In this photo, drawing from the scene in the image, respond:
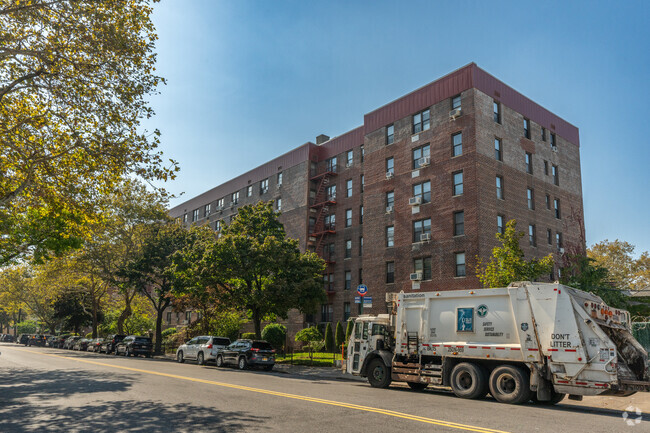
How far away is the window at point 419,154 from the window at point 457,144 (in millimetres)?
1904

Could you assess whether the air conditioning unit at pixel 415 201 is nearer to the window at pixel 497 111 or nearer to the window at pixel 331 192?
the window at pixel 497 111

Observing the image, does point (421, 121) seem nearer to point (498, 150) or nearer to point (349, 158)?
point (498, 150)

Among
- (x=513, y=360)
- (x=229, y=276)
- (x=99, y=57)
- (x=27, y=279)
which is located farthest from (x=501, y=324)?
(x=27, y=279)

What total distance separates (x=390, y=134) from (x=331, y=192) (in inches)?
363

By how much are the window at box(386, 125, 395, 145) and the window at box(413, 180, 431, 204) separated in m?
4.66

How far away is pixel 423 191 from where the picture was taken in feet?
112

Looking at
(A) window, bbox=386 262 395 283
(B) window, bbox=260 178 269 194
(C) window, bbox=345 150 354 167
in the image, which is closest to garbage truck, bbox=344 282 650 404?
(A) window, bbox=386 262 395 283

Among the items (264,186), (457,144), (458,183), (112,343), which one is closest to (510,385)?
(458,183)

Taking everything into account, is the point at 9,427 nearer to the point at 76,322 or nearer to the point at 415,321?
the point at 415,321

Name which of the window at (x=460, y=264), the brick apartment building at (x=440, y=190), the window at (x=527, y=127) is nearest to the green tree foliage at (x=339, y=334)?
the brick apartment building at (x=440, y=190)

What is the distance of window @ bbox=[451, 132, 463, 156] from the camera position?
106ft

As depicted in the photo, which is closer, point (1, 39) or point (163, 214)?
point (1, 39)

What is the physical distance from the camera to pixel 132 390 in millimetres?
13195

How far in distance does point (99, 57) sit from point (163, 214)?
29.4 meters
